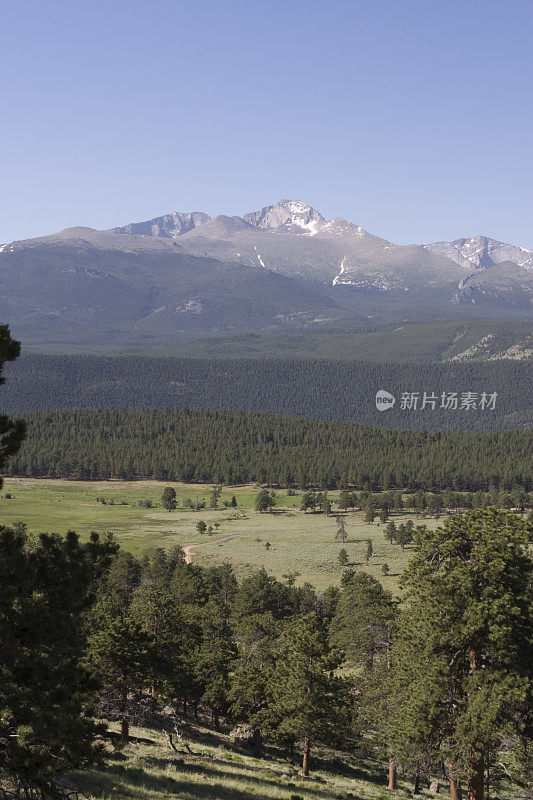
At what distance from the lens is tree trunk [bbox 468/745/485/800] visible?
28391mm

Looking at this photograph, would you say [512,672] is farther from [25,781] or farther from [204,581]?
[204,581]

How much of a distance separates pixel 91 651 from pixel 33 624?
2485 centimetres

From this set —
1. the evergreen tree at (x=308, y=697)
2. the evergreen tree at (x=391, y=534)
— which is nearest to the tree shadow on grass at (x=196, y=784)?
the evergreen tree at (x=308, y=697)

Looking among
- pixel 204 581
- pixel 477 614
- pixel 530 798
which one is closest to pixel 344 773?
pixel 530 798

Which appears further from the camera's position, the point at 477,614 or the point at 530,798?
the point at 530,798

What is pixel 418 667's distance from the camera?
29.7m

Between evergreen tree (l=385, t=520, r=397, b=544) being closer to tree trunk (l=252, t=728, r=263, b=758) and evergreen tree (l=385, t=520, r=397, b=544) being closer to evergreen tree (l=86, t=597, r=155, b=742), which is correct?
tree trunk (l=252, t=728, r=263, b=758)

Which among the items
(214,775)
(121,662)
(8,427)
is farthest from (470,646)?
(121,662)

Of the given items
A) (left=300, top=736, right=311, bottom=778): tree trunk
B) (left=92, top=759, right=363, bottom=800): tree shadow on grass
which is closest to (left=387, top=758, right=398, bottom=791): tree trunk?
(left=300, top=736, right=311, bottom=778): tree trunk

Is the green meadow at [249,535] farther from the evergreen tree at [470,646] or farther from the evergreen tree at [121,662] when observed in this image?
the evergreen tree at [470,646]

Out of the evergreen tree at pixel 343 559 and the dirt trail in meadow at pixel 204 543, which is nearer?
the evergreen tree at pixel 343 559

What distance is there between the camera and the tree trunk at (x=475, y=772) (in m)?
28.4

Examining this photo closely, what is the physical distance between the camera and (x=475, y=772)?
28.2m

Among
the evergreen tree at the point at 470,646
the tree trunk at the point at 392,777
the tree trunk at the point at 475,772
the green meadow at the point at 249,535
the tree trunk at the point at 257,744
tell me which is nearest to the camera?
the evergreen tree at the point at 470,646
